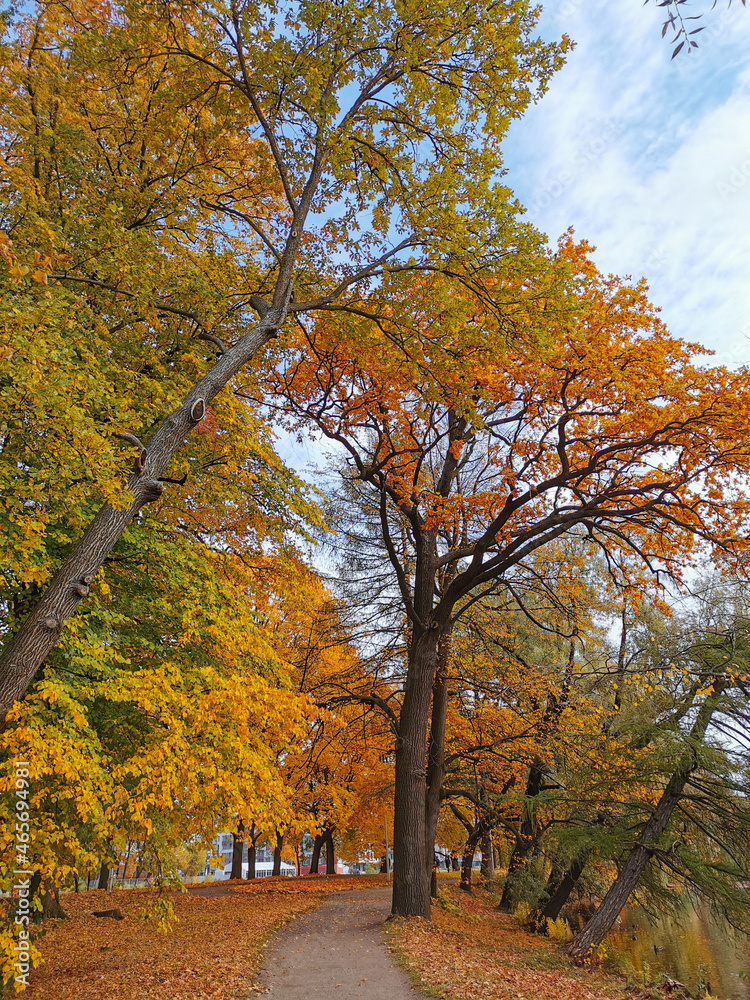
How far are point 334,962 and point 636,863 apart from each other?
18.6 feet

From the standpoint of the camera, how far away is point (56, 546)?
21.0 ft

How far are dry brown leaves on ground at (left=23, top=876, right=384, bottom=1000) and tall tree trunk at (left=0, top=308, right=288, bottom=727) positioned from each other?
2.89 metres

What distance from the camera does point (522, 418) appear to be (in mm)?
9945

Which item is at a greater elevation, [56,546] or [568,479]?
[568,479]

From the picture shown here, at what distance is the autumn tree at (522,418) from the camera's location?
22.9ft

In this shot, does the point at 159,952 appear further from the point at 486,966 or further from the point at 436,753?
the point at 436,753

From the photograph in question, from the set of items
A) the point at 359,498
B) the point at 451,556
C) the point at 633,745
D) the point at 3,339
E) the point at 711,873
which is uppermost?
the point at 359,498

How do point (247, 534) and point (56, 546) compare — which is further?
point (247, 534)

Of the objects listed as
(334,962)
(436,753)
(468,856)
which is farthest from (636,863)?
(468,856)

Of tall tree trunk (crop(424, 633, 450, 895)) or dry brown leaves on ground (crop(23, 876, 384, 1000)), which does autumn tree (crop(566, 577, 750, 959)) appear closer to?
tall tree trunk (crop(424, 633, 450, 895))

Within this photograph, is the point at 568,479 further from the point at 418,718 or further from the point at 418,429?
the point at 418,718

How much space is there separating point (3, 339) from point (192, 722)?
12.3ft

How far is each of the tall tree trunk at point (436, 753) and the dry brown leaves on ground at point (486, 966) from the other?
4.89 feet

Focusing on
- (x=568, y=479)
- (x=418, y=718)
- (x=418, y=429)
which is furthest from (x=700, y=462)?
(x=418, y=718)
